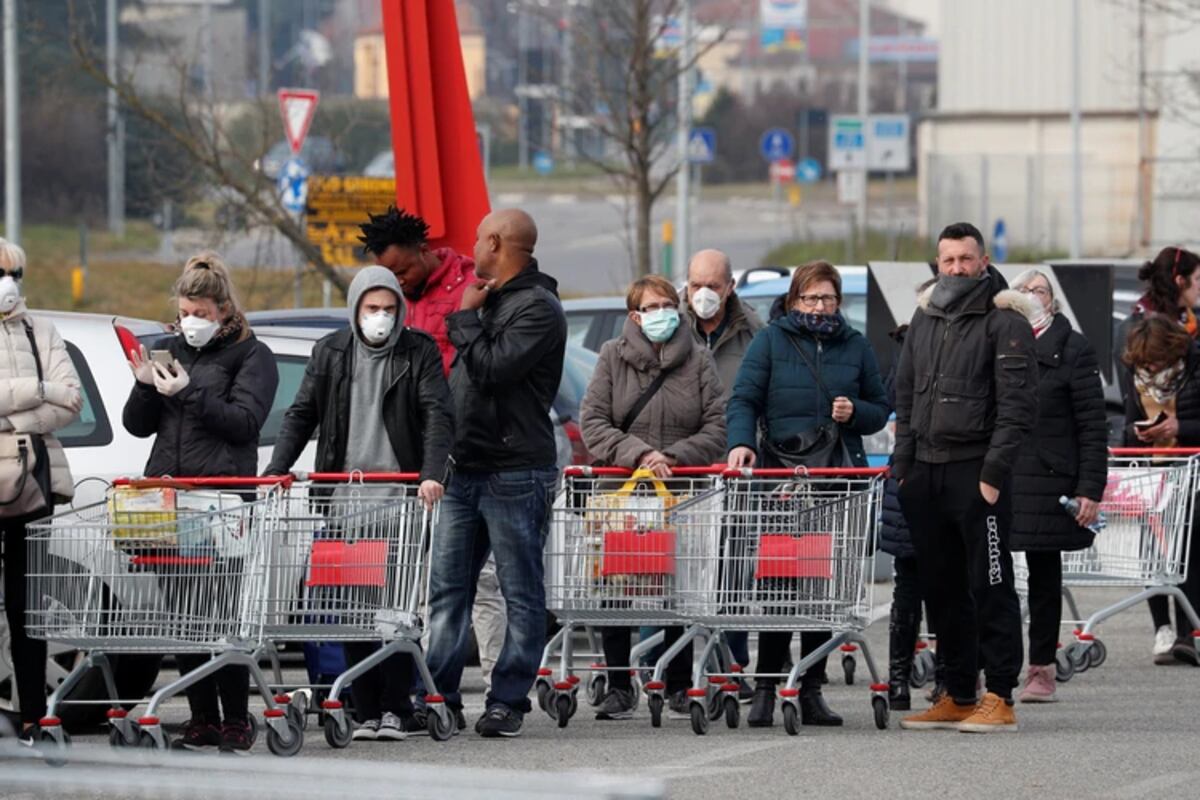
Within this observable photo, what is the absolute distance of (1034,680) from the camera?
10367 mm

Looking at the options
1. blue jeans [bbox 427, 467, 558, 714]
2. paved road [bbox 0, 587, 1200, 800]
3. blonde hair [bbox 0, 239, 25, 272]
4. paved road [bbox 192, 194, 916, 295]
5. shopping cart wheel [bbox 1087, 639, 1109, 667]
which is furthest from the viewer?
paved road [bbox 192, 194, 916, 295]

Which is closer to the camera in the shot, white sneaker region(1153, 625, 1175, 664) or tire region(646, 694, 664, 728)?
tire region(646, 694, 664, 728)

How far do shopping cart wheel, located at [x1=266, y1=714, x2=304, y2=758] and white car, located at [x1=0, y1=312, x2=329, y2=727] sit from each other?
3.21 feet

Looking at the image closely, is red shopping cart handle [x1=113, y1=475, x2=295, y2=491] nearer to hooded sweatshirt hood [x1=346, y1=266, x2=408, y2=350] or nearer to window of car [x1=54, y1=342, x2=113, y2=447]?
hooded sweatshirt hood [x1=346, y1=266, x2=408, y2=350]

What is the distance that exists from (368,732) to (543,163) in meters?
78.6

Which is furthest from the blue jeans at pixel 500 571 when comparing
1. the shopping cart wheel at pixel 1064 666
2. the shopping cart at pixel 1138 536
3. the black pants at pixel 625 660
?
the shopping cart wheel at pixel 1064 666

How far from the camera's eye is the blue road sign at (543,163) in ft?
285

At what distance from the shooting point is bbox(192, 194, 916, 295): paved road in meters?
47.6

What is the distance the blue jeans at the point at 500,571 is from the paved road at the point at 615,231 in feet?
68.9

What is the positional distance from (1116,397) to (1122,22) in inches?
1699

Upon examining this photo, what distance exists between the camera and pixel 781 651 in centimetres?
952

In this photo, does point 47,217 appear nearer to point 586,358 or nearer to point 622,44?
point 622,44

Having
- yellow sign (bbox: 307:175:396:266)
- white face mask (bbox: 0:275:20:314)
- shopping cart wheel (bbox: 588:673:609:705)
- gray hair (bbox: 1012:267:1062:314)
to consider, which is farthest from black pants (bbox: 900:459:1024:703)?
yellow sign (bbox: 307:175:396:266)

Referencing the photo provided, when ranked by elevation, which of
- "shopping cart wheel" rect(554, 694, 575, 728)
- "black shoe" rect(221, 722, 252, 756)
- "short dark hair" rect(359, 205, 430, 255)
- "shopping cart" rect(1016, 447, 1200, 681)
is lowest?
"shopping cart wheel" rect(554, 694, 575, 728)
